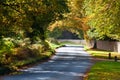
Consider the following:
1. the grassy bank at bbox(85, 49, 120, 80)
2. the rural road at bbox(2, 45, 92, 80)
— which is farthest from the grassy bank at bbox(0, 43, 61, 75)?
the grassy bank at bbox(85, 49, 120, 80)

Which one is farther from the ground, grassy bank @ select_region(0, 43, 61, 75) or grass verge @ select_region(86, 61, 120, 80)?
grassy bank @ select_region(0, 43, 61, 75)

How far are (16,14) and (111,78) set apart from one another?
9.52 metres

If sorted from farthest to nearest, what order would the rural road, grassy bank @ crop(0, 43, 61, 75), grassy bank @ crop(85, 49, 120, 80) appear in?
grassy bank @ crop(0, 43, 61, 75), grassy bank @ crop(85, 49, 120, 80), the rural road

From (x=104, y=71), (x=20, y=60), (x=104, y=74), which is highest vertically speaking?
(x=20, y=60)

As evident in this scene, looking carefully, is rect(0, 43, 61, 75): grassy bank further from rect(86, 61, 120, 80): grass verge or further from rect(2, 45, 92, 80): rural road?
rect(86, 61, 120, 80): grass verge

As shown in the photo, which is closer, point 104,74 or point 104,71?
point 104,74

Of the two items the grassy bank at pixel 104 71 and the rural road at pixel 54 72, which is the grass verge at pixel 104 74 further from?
the rural road at pixel 54 72

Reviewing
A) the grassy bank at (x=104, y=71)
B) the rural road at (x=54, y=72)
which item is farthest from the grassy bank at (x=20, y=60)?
the grassy bank at (x=104, y=71)

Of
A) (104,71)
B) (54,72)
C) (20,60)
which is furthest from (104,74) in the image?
(20,60)

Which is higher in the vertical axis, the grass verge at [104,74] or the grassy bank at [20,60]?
the grassy bank at [20,60]

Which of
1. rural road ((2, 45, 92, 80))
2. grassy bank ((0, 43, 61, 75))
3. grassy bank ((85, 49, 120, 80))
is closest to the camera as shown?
rural road ((2, 45, 92, 80))

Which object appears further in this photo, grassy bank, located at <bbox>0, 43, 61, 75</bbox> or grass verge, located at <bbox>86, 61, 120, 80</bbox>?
grassy bank, located at <bbox>0, 43, 61, 75</bbox>

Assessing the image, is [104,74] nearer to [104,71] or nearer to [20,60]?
[104,71]

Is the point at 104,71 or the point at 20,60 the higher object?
the point at 20,60
